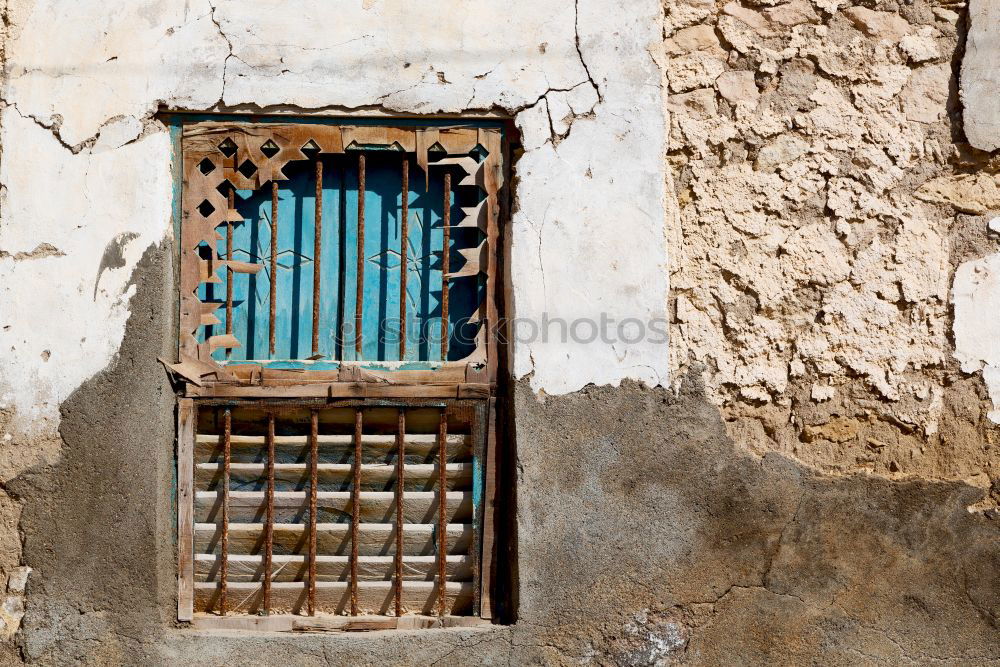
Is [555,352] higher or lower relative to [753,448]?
higher

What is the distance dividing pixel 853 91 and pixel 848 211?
15.5 inches

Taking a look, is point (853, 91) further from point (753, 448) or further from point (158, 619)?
point (158, 619)

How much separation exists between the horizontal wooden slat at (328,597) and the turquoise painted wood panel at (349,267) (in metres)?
0.72

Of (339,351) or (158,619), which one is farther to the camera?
(339,351)

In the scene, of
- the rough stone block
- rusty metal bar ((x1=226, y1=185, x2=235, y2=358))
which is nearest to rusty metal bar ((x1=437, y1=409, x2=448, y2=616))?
rusty metal bar ((x1=226, y1=185, x2=235, y2=358))

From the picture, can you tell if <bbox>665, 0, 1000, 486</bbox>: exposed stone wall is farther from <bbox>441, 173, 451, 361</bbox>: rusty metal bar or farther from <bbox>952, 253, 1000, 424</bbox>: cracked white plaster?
<bbox>441, 173, 451, 361</bbox>: rusty metal bar

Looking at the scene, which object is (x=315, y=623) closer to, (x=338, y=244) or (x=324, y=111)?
(x=338, y=244)

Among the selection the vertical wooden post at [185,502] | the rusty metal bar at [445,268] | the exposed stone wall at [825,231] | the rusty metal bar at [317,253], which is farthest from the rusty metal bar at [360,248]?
the exposed stone wall at [825,231]

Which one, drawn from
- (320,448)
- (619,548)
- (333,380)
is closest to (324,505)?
(320,448)

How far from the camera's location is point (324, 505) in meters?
2.85

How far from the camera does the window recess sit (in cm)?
283

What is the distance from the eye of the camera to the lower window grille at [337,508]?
9.25ft

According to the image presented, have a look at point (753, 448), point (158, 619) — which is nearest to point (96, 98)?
point (158, 619)

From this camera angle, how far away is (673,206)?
9.42ft
